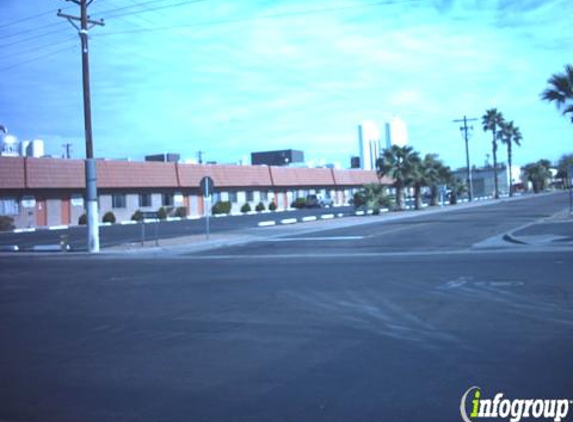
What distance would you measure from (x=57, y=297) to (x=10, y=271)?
28.2ft

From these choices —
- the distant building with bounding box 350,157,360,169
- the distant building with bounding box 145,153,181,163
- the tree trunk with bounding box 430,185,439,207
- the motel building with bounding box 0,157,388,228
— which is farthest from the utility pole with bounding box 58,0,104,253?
the distant building with bounding box 350,157,360,169

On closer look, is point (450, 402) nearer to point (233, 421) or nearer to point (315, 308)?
point (233, 421)

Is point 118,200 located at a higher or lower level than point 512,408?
higher

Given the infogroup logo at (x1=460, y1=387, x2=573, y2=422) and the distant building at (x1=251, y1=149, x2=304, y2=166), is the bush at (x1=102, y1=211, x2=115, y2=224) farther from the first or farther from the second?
the distant building at (x1=251, y1=149, x2=304, y2=166)

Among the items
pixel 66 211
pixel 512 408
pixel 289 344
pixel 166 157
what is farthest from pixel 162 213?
pixel 512 408

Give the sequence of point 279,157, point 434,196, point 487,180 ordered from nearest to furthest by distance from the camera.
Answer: point 434,196, point 279,157, point 487,180

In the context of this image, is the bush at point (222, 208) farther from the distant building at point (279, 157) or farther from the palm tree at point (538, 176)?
the palm tree at point (538, 176)

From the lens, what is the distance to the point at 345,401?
6316 millimetres

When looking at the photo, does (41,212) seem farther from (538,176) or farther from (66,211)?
(538,176)

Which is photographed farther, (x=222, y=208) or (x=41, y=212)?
(x=222, y=208)

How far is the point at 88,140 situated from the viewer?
2934cm

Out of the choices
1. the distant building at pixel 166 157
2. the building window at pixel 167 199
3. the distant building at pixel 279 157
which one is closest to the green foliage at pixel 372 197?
the building window at pixel 167 199

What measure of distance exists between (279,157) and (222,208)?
64.5 m

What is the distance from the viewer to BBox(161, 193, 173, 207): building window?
208 feet
